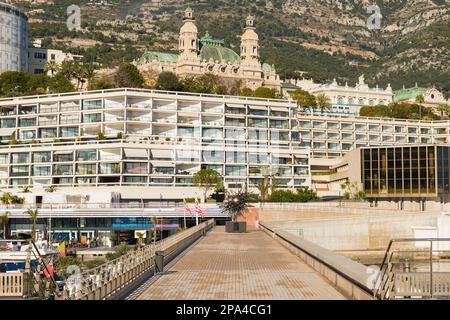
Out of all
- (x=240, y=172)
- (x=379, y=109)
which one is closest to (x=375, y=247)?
(x=240, y=172)

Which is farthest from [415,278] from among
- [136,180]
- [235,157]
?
[235,157]

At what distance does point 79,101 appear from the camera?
138 meters

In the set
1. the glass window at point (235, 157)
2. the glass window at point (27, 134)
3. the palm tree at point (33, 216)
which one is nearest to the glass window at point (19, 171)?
the glass window at point (27, 134)

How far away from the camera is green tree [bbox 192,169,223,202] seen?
12212 centimetres

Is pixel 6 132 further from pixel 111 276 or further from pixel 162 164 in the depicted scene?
pixel 111 276

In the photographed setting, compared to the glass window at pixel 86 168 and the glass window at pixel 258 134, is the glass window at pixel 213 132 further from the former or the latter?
the glass window at pixel 86 168

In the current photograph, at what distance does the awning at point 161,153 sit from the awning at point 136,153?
191 centimetres

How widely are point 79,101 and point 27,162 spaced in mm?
16290

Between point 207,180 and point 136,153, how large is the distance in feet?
45.9

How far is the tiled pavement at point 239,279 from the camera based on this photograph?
2628cm

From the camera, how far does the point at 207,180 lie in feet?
402

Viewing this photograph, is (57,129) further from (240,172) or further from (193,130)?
(240,172)

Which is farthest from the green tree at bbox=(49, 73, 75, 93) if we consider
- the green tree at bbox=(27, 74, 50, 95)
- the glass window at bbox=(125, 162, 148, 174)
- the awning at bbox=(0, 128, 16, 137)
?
the glass window at bbox=(125, 162, 148, 174)
